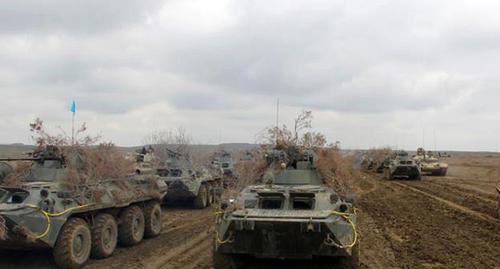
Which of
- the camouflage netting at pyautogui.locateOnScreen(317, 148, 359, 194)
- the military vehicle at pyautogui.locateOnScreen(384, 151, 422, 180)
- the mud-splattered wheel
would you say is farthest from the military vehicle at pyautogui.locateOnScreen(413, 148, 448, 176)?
the camouflage netting at pyautogui.locateOnScreen(317, 148, 359, 194)

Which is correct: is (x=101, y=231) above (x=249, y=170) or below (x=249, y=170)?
below

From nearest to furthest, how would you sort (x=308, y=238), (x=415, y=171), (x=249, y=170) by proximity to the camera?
(x=308, y=238)
(x=249, y=170)
(x=415, y=171)

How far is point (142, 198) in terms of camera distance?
1179cm

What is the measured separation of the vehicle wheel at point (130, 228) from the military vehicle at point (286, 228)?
10.4ft

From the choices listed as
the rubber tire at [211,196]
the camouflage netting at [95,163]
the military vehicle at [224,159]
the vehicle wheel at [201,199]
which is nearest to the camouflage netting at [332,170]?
the camouflage netting at [95,163]

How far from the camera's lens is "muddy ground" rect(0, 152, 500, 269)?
30.1 feet

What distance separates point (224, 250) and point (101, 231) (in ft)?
9.86

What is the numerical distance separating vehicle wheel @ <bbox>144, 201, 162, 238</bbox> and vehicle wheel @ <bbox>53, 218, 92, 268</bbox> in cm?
259

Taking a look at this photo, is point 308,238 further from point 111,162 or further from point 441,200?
point 441,200

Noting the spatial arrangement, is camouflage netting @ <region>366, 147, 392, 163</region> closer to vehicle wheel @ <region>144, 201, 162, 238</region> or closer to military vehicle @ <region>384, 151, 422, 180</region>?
military vehicle @ <region>384, 151, 422, 180</region>

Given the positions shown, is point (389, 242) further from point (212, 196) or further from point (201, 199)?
point (212, 196)

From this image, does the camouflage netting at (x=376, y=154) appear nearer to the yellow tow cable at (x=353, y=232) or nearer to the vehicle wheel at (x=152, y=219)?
the vehicle wheel at (x=152, y=219)

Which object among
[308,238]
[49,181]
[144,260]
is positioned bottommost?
[144,260]

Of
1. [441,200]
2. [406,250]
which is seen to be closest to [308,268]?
[406,250]
